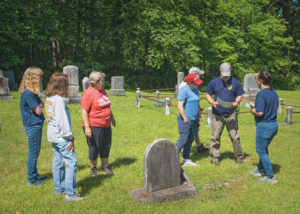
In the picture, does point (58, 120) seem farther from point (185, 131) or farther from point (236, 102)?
point (236, 102)

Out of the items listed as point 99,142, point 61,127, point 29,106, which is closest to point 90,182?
point 99,142

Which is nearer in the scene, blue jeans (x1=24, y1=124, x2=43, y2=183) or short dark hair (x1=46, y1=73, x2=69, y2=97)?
short dark hair (x1=46, y1=73, x2=69, y2=97)

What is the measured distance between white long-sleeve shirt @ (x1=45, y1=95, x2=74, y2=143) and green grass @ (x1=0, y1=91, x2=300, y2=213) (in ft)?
3.61

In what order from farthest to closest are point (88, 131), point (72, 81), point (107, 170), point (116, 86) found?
1. point (116, 86)
2. point (72, 81)
3. point (107, 170)
4. point (88, 131)

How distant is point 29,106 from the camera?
486cm

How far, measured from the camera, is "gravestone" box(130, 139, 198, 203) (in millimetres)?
4633

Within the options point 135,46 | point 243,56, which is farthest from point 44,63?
point 243,56

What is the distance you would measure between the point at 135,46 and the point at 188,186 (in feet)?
71.1

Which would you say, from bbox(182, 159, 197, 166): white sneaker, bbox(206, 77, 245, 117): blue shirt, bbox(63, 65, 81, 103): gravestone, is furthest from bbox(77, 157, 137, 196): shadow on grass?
bbox(63, 65, 81, 103): gravestone

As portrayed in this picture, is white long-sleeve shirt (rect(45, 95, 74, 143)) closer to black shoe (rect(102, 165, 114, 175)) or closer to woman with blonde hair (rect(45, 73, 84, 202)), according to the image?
woman with blonde hair (rect(45, 73, 84, 202))

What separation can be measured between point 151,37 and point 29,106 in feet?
66.8

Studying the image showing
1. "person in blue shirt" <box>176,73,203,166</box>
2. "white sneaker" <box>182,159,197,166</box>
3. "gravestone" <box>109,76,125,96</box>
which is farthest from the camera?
"gravestone" <box>109,76,125,96</box>

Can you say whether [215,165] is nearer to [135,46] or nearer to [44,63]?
[135,46]

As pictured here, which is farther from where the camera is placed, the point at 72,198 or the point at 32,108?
the point at 32,108
